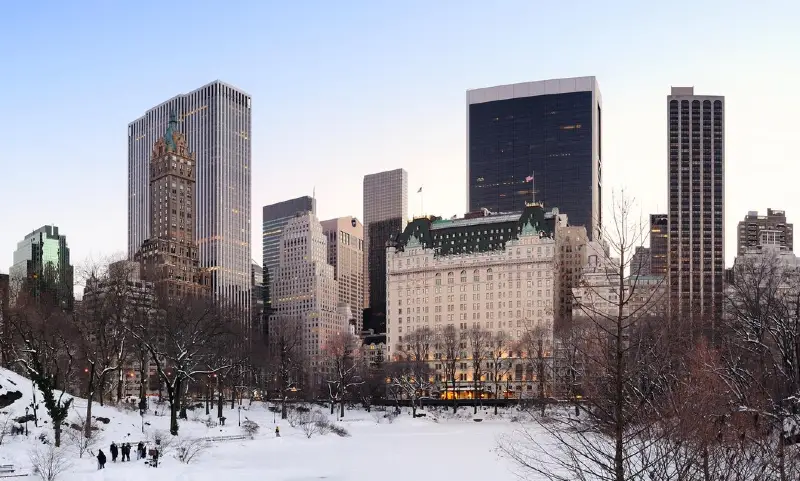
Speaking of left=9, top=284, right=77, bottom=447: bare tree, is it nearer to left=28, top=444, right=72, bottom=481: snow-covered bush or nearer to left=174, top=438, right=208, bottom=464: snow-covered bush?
left=28, top=444, right=72, bottom=481: snow-covered bush

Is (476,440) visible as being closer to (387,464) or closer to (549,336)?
(387,464)

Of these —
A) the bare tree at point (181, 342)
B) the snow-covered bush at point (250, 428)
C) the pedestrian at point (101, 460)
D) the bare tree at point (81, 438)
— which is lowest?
the snow-covered bush at point (250, 428)

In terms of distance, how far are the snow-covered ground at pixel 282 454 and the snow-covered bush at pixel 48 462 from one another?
438 millimetres

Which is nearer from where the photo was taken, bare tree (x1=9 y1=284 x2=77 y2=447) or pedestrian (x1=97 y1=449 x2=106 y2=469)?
pedestrian (x1=97 y1=449 x2=106 y2=469)

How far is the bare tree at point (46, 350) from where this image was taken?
166 feet

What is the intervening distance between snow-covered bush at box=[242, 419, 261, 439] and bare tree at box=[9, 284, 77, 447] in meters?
14.3

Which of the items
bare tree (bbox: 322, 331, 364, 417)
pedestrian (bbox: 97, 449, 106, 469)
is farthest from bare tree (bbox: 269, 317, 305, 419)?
pedestrian (bbox: 97, 449, 106, 469)

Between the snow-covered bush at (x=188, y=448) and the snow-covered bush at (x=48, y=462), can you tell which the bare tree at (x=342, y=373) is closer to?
the snow-covered bush at (x=188, y=448)

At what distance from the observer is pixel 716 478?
18.1 meters

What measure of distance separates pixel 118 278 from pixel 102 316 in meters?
4.29

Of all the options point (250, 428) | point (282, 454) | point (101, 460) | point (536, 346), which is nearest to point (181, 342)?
point (250, 428)

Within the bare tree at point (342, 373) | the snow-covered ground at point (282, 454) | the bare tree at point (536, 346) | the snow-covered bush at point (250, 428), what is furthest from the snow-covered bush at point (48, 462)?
the bare tree at point (536, 346)

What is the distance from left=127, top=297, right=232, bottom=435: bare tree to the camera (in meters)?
63.3

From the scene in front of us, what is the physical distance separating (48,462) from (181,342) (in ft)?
106
